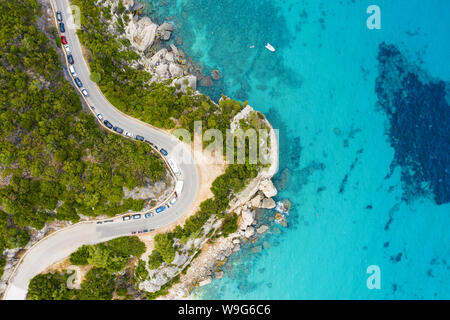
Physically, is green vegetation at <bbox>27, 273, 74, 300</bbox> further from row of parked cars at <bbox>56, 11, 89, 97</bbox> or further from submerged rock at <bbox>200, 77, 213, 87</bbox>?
submerged rock at <bbox>200, 77, 213, 87</bbox>

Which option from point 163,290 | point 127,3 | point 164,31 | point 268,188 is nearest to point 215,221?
point 268,188

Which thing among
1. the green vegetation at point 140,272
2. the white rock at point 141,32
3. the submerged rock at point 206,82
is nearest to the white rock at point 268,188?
the submerged rock at point 206,82

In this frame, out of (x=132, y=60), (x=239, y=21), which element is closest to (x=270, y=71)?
(x=239, y=21)

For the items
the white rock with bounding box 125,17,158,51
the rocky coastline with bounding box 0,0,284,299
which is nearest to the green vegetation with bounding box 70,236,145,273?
the rocky coastline with bounding box 0,0,284,299

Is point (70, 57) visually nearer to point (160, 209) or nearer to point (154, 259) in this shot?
point (160, 209)

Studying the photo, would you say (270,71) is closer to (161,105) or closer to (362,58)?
(362,58)

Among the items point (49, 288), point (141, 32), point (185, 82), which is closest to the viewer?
point (49, 288)
